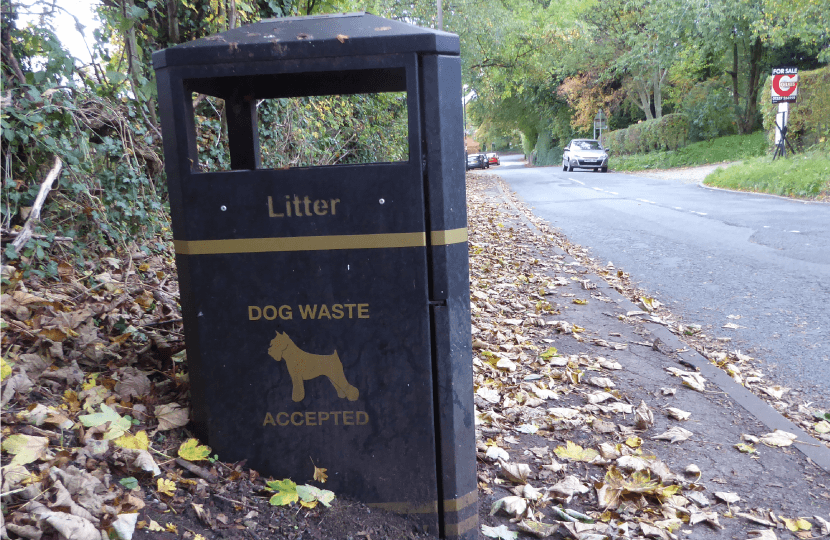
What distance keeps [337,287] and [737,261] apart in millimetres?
7036

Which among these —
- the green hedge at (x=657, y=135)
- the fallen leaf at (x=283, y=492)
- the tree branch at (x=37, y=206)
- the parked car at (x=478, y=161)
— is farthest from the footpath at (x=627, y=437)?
the parked car at (x=478, y=161)

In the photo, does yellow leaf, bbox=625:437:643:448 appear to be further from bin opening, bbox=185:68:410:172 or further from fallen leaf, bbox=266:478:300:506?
bin opening, bbox=185:68:410:172

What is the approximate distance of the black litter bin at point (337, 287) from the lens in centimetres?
196

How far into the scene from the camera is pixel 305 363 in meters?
2.08

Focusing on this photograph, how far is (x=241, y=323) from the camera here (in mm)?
2080

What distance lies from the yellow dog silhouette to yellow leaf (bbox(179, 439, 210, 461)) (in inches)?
17.2

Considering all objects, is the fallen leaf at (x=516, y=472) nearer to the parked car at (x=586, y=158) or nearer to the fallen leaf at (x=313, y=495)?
the fallen leaf at (x=313, y=495)

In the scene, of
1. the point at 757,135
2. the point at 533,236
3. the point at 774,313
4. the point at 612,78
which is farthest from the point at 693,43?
the point at 774,313

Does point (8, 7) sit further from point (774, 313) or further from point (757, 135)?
point (757, 135)

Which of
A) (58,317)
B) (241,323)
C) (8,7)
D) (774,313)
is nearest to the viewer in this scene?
(241,323)

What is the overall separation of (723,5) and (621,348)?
94.8ft

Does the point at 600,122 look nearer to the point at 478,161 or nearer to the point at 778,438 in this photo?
the point at 478,161

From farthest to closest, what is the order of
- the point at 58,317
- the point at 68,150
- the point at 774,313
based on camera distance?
the point at 774,313
the point at 68,150
the point at 58,317

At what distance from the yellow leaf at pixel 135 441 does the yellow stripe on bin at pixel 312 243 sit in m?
0.71
